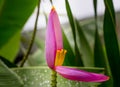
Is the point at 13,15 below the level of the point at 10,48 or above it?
above

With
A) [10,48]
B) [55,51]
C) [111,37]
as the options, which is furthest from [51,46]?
[10,48]

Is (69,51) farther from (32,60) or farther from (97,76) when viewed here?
(32,60)

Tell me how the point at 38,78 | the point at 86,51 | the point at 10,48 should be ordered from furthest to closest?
the point at 10,48, the point at 86,51, the point at 38,78

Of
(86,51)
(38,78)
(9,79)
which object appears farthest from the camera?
(86,51)

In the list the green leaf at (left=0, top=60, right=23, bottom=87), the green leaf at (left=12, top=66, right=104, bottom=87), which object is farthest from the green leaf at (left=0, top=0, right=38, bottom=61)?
the green leaf at (left=0, top=60, right=23, bottom=87)

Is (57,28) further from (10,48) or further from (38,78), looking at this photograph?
(10,48)

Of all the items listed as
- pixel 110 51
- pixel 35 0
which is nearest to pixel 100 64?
pixel 110 51

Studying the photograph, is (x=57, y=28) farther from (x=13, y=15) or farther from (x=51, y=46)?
(x=13, y=15)

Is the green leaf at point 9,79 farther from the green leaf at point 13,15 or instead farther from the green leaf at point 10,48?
the green leaf at point 10,48

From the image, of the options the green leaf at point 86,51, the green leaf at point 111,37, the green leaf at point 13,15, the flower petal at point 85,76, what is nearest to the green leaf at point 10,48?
the green leaf at point 13,15

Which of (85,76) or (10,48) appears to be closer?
(85,76)
